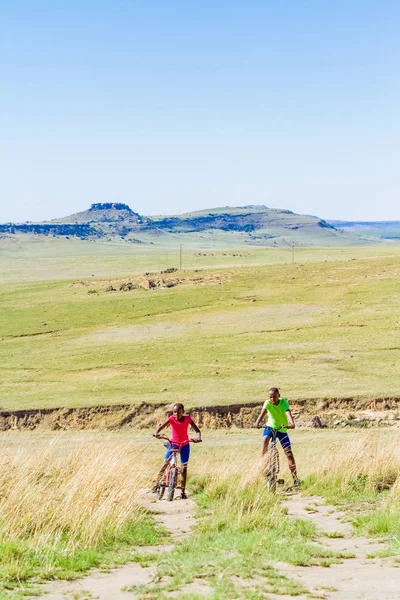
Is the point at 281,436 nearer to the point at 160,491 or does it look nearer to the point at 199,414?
the point at 160,491

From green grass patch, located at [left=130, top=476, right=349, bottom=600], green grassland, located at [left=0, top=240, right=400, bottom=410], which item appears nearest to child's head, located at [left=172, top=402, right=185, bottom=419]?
green grass patch, located at [left=130, top=476, right=349, bottom=600]

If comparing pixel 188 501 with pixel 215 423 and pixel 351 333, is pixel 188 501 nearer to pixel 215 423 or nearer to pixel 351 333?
pixel 215 423

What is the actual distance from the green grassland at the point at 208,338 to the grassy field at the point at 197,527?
710 inches

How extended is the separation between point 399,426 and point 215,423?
6.76m

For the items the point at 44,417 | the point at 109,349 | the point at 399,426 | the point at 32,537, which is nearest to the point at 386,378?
the point at 399,426

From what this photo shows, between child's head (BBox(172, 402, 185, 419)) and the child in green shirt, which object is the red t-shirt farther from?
the child in green shirt

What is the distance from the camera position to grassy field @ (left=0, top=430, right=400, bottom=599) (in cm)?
888

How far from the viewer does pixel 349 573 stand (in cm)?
880

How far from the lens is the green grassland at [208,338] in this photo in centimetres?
3509

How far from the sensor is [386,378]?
3488cm

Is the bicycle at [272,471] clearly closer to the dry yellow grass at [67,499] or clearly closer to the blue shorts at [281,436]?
the blue shorts at [281,436]

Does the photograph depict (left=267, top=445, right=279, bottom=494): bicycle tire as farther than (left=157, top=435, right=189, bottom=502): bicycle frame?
No

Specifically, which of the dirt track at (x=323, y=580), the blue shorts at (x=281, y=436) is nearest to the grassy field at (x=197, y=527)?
the dirt track at (x=323, y=580)

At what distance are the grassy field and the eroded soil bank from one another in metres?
15.0
